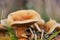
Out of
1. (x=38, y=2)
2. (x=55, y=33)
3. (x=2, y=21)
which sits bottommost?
(x=55, y=33)

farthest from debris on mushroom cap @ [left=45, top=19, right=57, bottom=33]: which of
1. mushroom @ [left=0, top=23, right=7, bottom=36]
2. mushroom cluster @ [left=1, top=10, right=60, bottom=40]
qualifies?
mushroom @ [left=0, top=23, right=7, bottom=36]

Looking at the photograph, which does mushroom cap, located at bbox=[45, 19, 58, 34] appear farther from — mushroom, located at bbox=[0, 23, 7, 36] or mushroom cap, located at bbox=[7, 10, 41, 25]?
mushroom, located at bbox=[0, 23, 7, 36]

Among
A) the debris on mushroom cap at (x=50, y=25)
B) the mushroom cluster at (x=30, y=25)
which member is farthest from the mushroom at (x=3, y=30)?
the debris on mushroom cap at (x=50, y=25)

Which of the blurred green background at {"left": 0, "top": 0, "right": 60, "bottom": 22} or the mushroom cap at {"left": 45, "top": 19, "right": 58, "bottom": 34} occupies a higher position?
the blurred green background at {"left": 0, "top": 0, "right": 60, "bottom": 22}

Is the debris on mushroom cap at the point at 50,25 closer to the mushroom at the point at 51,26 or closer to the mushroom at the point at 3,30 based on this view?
the mushroom at the point at 51,26

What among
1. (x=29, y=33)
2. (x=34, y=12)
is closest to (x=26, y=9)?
(x=34, y=12)

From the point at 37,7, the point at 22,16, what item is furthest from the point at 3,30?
the point at 37,7

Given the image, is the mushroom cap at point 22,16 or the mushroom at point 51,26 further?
the mushroom at point 51,26

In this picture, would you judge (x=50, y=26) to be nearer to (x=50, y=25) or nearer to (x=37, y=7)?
(x=50, y=25)

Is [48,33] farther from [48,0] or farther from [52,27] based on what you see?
[48,0]
